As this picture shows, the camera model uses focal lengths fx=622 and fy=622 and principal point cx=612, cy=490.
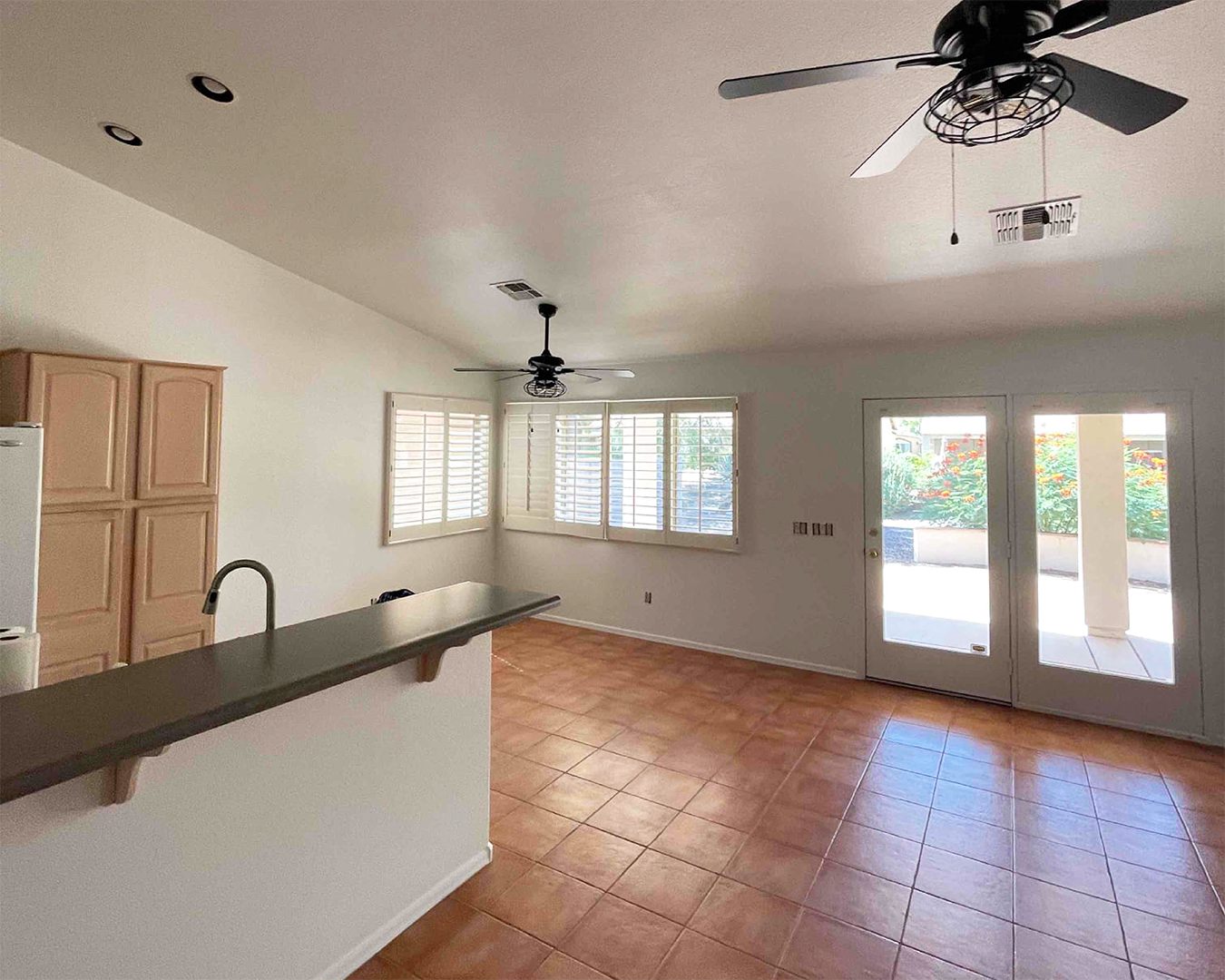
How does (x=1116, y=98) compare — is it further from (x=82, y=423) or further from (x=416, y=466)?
(x=416, y=466)

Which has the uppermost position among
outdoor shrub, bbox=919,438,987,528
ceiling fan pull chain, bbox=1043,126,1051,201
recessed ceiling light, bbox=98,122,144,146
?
recessed ceiling light, bbox=98,122,144,146

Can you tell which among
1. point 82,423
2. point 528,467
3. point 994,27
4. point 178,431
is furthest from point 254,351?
point 994,27

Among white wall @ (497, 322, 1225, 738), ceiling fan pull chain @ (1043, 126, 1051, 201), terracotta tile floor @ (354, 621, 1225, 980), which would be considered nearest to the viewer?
terracotta tile floor @ (354, 621, 1225, 980)

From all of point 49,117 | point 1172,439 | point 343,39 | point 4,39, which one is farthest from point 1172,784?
point 49,117

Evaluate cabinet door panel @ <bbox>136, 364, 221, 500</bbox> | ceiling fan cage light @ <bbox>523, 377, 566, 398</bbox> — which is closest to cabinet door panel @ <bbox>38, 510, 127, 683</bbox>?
cabinet door panel @ <bbox>136, 364, 221, 500</bbox>

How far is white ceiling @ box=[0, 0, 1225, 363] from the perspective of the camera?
6.58ft

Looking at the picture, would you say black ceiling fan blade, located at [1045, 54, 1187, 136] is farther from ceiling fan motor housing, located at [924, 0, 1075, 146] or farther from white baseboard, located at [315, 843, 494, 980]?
white baseboard, located at [315, 843, 494, 980]

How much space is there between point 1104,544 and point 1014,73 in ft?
12.1

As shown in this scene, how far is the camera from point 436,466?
5.83 metres

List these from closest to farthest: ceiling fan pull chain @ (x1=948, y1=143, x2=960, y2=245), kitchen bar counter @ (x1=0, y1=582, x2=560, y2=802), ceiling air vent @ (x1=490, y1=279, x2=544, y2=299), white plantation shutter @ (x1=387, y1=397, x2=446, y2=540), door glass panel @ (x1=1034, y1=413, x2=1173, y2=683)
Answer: kitchen bar counter @ (x1=0, y1=582, x2=560, y2=802), ceiling fan pull chain @ (x1=948, y1=143, x2=960, y2=245), door glass panel @ (x1=1034, y1=413, x2=1173, y2=683), ceiling air vent @ (x1=490, y1=279, x2=544, y2=299), white plantation shutter @ (x1=387, y1=397, x2=446, y2=540)

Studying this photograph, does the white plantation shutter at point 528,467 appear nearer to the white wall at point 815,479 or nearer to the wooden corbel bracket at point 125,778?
the white wall at point 815,479

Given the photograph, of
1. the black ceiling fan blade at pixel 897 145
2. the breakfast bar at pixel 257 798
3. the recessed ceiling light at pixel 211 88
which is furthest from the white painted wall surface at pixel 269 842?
the recessed ceiling light at pixel 211 88

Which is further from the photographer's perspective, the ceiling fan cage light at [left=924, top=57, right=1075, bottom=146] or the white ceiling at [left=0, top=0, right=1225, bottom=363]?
the white ceiling at [left=0, top=0, right=1225, bottom=363]

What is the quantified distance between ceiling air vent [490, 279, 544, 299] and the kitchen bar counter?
2.71 metres
